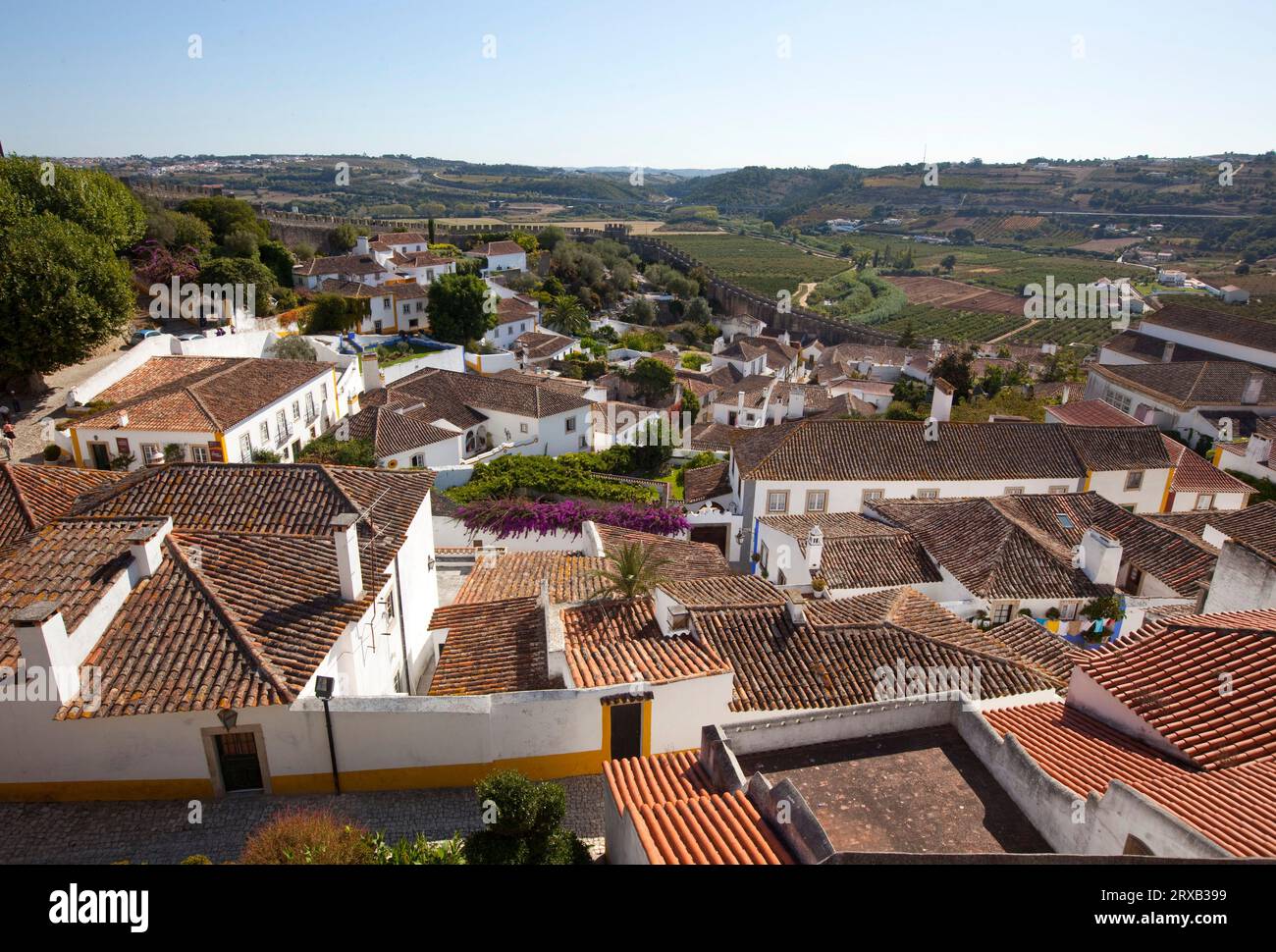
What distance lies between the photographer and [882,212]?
169625 mm

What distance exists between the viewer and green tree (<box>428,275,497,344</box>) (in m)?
48.4

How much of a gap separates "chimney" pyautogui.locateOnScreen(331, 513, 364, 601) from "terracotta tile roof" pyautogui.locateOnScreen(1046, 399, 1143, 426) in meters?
30.3

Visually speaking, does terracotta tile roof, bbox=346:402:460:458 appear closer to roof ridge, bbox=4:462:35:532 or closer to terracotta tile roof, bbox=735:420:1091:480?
terracotta tile roof, bbox=735:420:1091:480

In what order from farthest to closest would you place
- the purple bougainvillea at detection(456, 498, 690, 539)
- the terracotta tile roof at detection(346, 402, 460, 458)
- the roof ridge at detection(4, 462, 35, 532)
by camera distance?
the terracotta tile roof at detection(346, 402, 460, 458) → the purple bougainvillea at detection(456, 498, 690, 539) → the roof ridge at detection(4, 462, 35, 532)

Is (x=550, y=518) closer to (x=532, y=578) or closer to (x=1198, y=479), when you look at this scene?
(x=532, y=578)

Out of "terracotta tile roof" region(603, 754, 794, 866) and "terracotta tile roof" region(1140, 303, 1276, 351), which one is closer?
"terracotta tile roof" region(603, 754, 794, 866)

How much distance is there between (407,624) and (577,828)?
516cm

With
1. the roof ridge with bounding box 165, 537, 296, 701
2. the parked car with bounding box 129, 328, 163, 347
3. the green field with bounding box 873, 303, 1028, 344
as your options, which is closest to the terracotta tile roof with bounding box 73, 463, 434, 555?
the roof ridge with bounding box 165, 537, 296, 701

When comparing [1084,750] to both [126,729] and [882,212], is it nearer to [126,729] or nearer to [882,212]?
[126,729]

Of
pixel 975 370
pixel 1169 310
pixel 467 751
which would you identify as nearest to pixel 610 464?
pixel 467 751

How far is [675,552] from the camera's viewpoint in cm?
1859

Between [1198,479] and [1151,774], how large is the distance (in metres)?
24.5

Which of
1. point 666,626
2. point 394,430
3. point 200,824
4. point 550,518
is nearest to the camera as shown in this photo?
Result: point 200,824

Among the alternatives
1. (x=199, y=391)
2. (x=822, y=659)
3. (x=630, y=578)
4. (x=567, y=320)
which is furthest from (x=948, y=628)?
(x=567, y=320)
